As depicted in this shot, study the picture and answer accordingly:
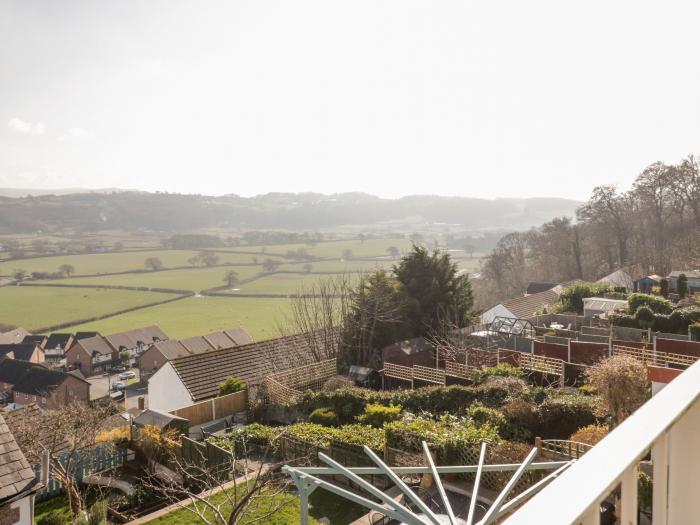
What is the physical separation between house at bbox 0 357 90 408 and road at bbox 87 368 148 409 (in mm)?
3645

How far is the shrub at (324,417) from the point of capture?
43.2ft

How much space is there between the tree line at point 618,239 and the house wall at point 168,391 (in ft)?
88.6

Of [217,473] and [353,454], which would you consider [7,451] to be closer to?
[217,473]

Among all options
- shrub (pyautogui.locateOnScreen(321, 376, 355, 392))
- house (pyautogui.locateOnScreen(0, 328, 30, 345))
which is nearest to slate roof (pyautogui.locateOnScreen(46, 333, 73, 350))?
house (pyautogui.locateOnScreen(0, 328, 30, 345))

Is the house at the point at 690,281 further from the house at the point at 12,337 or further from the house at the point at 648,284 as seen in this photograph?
the house at the point at 12,337

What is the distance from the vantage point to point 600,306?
73.7 feet

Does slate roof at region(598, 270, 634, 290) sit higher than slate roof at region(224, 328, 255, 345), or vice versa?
slate roof at region(598, 270, 634, 290)

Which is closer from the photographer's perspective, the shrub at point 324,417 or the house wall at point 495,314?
the shrub at point 324,417

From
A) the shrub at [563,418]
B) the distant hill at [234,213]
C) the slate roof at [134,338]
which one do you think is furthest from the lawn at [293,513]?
the distant hill at [234,213]

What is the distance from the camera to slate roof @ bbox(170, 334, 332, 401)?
1734 centimetres

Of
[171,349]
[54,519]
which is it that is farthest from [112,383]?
[54,519]

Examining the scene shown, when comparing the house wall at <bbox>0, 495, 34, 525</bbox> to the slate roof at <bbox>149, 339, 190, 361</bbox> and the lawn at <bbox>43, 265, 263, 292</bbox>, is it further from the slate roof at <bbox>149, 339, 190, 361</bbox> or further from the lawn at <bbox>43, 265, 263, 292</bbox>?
the lawn at <bbox>43, 265, 263, 292</bbox>

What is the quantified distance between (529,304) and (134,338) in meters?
48.6

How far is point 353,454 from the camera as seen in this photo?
10.3 meters
